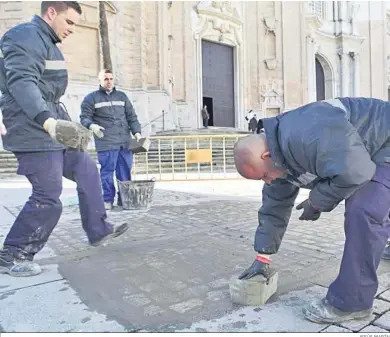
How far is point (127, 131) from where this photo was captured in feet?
18.9

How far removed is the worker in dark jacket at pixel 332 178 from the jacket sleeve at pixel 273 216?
0.26m

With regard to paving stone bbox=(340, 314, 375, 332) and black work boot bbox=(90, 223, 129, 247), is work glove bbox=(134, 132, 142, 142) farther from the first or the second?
paving stone bbox=(340, 314, 375, 332)

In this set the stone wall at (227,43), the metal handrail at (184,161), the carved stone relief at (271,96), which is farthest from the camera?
the carved stone relief at (271,96)

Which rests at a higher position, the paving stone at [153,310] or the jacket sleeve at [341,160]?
the jacket sleeve at [341,160]

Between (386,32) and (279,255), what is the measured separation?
1344 inches

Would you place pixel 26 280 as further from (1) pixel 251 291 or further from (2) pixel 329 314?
(2) pixel 329 314

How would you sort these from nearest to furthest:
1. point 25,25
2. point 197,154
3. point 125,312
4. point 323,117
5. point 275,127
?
point 323,117
point 275,127
point 125,312
point 25,25
point 197,154

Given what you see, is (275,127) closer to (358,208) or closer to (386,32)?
(358,208)

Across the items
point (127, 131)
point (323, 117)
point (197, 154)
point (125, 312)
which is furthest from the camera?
point (197, 154)

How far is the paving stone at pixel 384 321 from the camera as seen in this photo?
2056 millimetres

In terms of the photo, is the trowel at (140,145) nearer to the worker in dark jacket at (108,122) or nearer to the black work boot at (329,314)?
the worker in dark jacket at (108,122)

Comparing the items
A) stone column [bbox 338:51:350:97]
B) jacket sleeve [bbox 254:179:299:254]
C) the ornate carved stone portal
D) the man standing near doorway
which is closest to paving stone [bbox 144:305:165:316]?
jacket sleeve [bbox 254:179:299:254]

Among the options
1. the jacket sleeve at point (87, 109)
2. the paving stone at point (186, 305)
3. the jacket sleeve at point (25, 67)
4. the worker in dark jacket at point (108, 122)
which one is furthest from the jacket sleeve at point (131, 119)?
the paving stone at point (186, 305)

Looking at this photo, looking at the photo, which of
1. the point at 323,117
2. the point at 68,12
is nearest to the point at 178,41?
the point at 68,12
